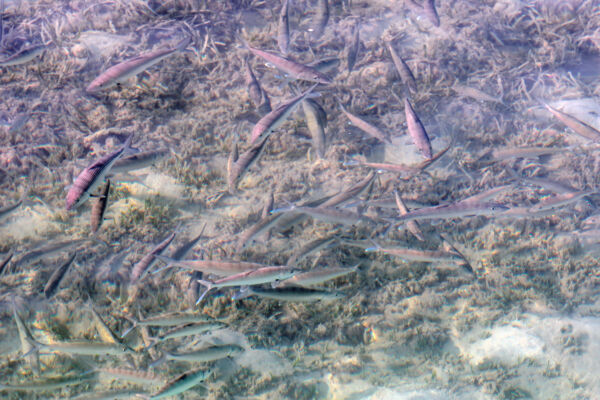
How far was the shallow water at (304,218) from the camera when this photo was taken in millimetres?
4074

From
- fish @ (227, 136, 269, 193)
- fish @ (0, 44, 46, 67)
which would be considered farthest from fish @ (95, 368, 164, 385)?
fish @ (0, 44, 46, 67)

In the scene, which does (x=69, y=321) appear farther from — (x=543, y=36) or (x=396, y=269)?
(x=543, y=36)

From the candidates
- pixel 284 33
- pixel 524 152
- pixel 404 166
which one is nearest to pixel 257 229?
pixel 404 166

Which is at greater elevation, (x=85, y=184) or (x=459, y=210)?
(x=85, y=184)

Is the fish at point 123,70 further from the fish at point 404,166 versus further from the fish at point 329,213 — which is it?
the fish at point 404,166

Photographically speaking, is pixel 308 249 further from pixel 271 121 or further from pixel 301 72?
pixel 301 72

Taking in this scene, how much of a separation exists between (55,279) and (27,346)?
0.66 metres

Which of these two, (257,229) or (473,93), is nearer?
(257,229)

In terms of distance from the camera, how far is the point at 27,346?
361 centimetres

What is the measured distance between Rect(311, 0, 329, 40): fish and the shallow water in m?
0.15

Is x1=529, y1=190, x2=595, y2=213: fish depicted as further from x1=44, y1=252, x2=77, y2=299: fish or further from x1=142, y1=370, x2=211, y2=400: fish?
x1=44, y1=252, x2=77, y2=299: fish

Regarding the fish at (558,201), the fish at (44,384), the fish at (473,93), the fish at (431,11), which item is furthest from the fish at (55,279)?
the fish at (431,11)

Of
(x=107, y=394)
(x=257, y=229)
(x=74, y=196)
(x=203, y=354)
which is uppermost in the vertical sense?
(x=74, y=196)

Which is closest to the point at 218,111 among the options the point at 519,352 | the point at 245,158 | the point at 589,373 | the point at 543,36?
the point at 245,158
